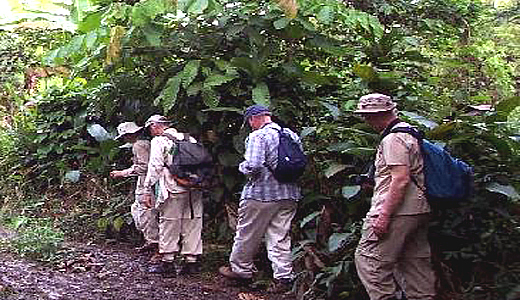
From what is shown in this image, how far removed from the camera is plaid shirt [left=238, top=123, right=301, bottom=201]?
19.2 feet

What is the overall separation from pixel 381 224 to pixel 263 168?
1.75m

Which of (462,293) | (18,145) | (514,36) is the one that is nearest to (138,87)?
(18,145)

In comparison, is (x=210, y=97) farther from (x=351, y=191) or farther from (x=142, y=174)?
(x=351, y=191)

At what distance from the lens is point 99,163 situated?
957 centimetres

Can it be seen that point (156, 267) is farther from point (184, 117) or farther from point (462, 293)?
point (462, 293)

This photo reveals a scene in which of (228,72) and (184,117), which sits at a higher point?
(228,72)

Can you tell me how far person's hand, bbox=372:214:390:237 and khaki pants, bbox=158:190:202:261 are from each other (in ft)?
9.11

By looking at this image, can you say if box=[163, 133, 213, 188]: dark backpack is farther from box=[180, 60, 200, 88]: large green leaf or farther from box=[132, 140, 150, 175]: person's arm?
box=[180, 60, 200, 88]: large green leaf

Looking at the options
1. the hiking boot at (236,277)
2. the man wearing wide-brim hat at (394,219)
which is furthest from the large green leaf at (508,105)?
the hiking boot at (236,277)

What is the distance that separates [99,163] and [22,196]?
183cm

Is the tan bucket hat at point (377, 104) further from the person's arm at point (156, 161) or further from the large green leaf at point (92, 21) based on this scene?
the large green leaf at point (92, 21)

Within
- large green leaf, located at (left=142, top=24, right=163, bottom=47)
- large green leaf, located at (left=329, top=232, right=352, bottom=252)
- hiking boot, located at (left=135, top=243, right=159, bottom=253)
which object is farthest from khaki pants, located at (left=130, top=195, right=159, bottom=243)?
large green leaf, located at (left=329, top=232, right=352, bottom=252)

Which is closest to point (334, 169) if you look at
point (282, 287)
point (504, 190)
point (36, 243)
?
point (282, 287)

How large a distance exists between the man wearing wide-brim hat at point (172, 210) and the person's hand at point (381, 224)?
2.71 meters
